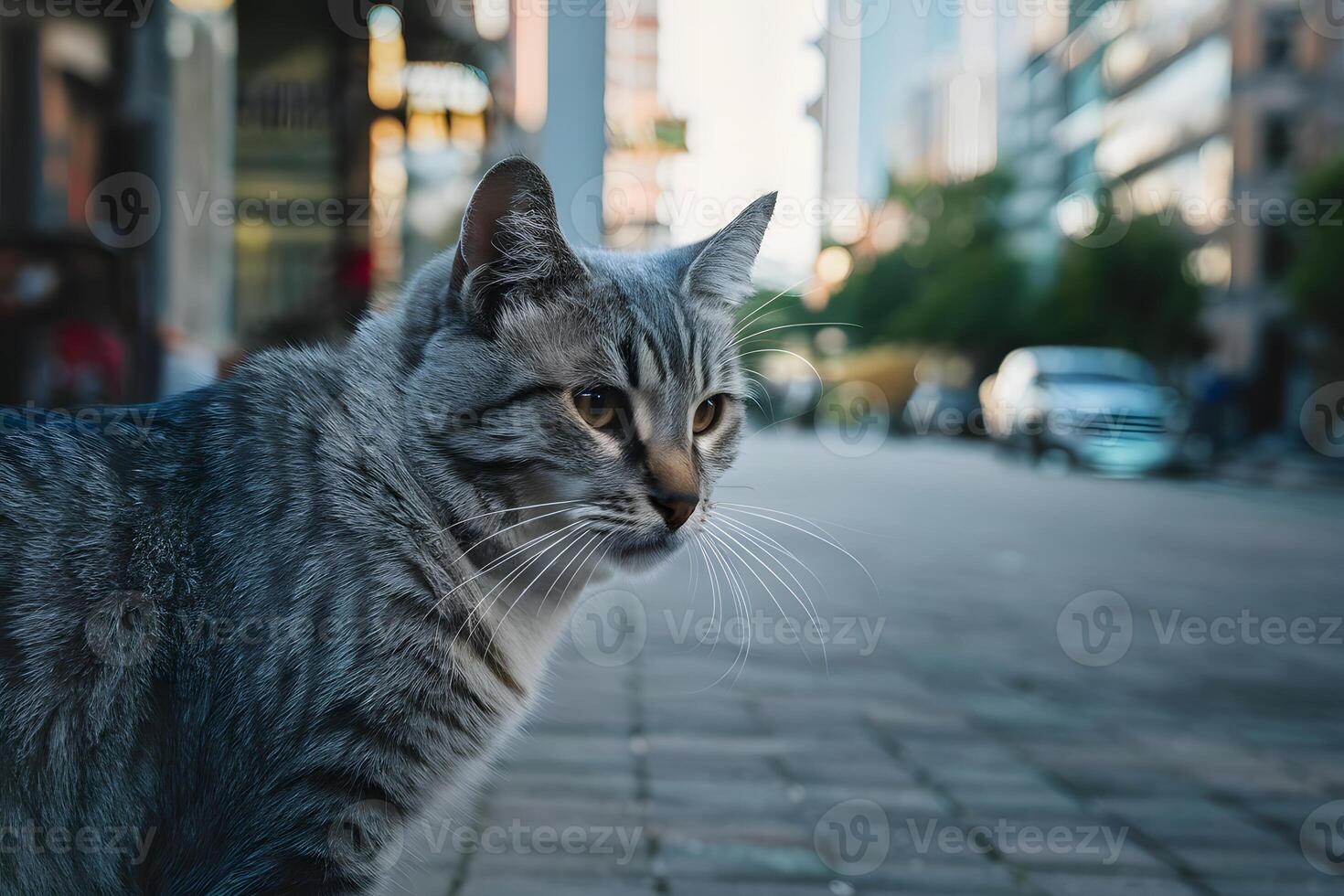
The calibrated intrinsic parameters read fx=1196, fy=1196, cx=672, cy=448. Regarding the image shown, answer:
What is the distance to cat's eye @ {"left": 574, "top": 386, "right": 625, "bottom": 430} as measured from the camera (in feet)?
8.57

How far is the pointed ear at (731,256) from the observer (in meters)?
3.00

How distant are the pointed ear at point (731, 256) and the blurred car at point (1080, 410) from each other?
1438 cm

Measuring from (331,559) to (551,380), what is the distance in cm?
61

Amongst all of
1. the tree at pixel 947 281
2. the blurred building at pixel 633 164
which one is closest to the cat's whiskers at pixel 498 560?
the blurred building at pixel 633 164

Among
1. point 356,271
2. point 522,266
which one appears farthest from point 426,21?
point 522,266

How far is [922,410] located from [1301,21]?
1902cm

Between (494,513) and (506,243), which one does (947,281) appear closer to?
(506,243)

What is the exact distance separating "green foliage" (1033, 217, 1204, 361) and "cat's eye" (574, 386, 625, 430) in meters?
36.4

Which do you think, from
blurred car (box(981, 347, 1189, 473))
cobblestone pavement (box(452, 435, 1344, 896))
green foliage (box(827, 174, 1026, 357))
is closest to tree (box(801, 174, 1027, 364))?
green foliage (box(827, 174, 1026, 357))

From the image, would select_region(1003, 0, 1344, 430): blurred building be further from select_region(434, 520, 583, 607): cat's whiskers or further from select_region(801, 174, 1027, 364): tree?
select_region(434, 520, 583, 607): cat's whiskers

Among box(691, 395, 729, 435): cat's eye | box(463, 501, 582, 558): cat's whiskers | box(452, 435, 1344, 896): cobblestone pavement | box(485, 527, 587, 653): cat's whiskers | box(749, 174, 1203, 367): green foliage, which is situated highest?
box(749, 174, 1203, 367): green foliage

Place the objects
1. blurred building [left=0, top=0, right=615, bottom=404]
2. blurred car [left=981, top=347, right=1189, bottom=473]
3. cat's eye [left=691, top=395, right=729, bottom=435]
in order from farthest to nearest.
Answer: blurred car [left=981, top=347, right=1189, bottom=473] → blurred building [left=0, top=0, right=615, bottom=404] → cat's eye [left=691, top=395, right=729, bottom=435]

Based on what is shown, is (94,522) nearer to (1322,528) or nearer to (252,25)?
(252,25)

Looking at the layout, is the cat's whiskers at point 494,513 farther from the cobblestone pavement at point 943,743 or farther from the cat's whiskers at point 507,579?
the cobblestone pavement at point 943,743
